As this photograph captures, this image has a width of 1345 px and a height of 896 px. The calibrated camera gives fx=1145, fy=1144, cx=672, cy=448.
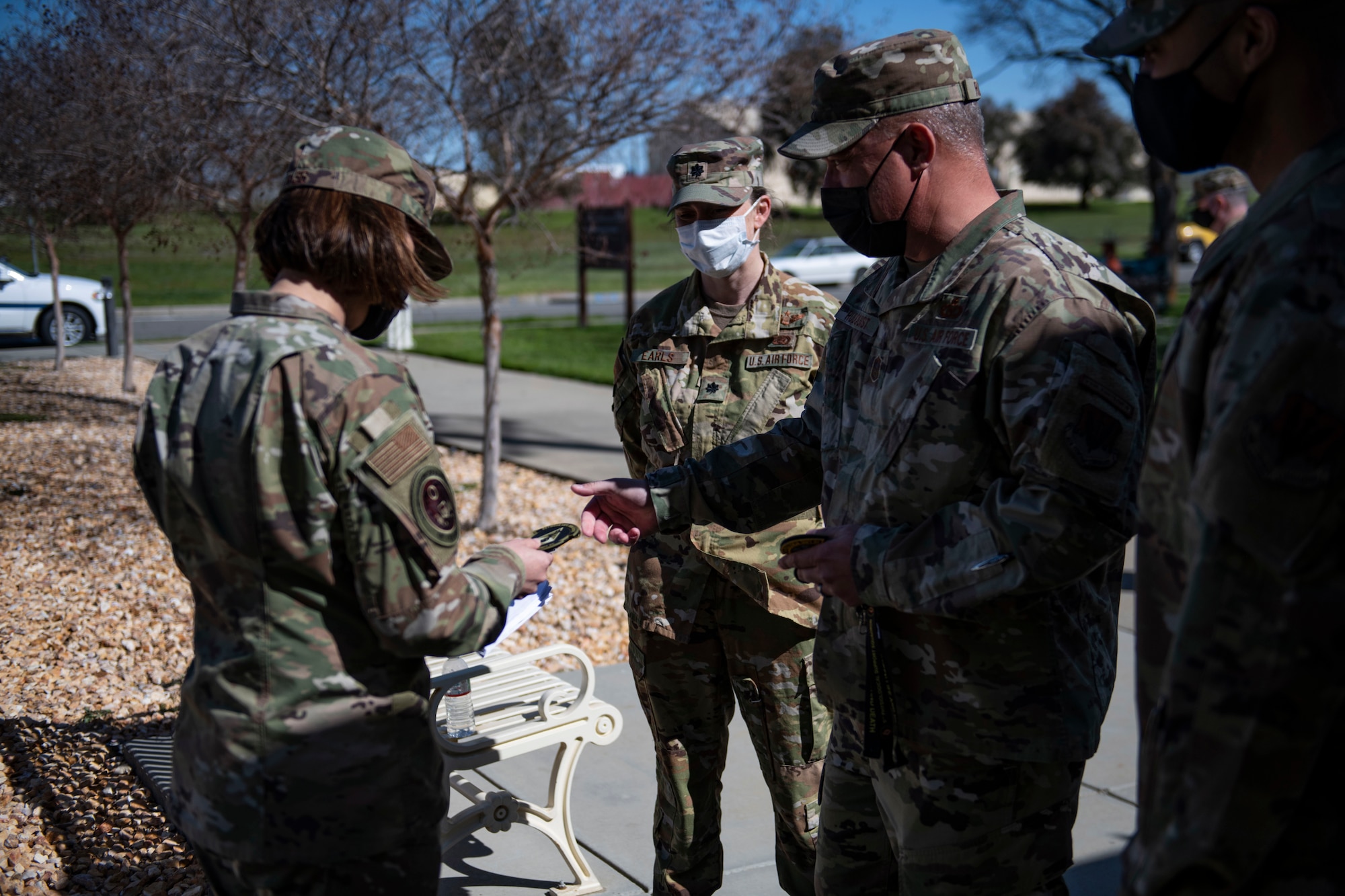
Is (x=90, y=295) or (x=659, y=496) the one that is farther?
(x=90, y=295)

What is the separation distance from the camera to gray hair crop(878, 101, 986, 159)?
2154 mm

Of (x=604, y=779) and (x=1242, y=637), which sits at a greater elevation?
(x=1242, y=637)

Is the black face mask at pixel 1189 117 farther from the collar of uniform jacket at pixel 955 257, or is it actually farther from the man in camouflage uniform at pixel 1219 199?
the man in camouflage uniform at pixel 1219 199

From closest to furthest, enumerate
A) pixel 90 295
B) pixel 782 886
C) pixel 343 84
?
1. pixel 782 886
2. pixel 343 84
3. pixel 90 295

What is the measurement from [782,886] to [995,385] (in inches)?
68.7

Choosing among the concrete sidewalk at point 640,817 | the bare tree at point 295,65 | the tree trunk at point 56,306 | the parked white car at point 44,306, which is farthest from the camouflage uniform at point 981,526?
the parked white car at point 44,306

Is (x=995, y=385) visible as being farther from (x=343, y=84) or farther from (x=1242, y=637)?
(x=343, y=84)

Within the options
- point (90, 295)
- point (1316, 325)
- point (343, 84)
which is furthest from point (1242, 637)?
point (90, 295)

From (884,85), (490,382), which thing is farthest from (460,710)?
(490,382)

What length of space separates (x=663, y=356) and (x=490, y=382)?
173 inches

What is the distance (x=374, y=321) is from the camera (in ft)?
6.74

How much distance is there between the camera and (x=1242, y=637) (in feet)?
4.05

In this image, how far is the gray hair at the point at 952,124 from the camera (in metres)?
2.15

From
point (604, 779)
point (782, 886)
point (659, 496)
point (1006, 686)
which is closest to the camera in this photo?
point (1006, 686)
